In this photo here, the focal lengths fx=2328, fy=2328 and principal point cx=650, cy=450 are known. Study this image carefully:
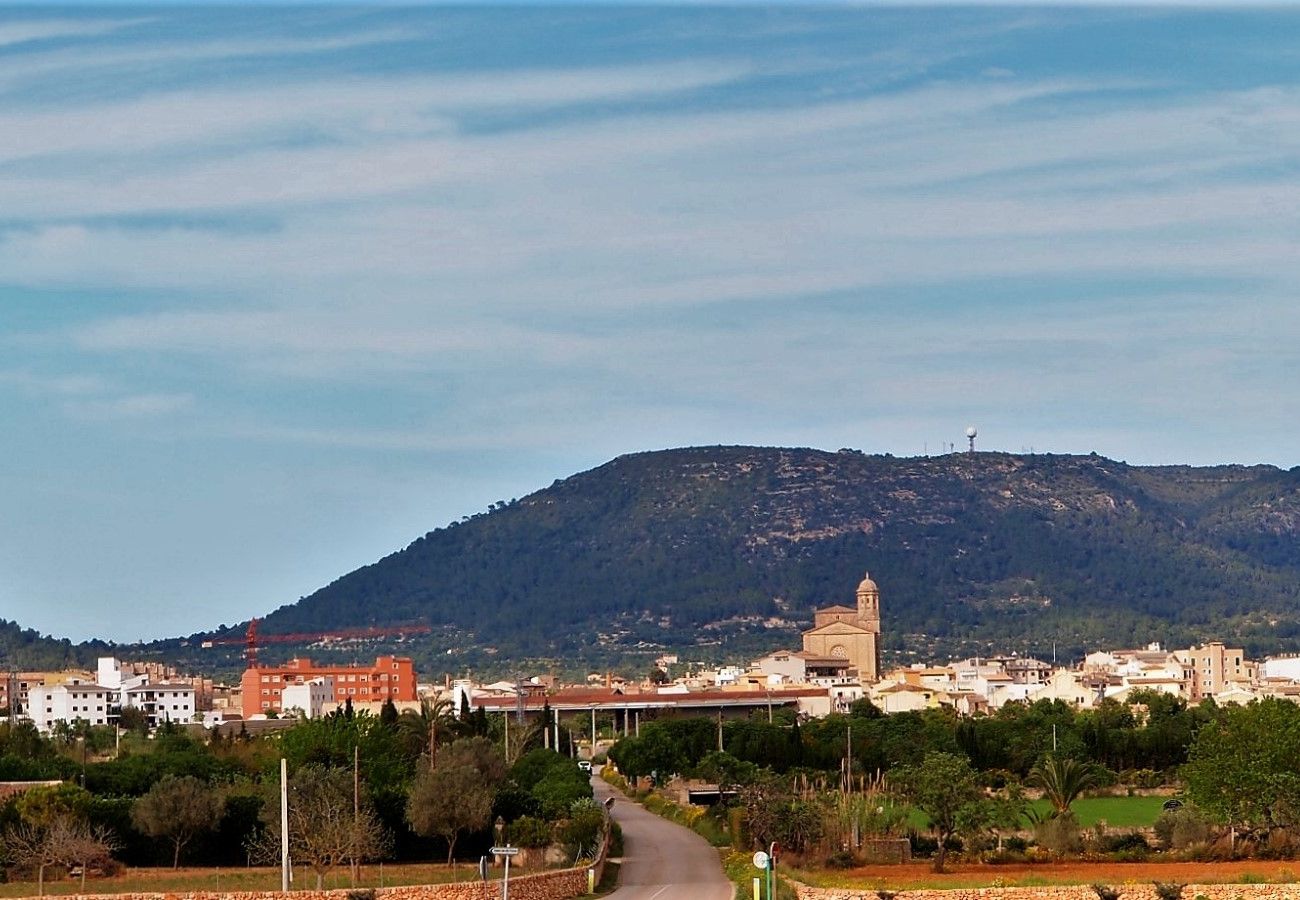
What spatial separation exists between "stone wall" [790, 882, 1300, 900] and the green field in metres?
18.8

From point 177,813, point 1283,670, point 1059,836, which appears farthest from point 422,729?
point 1283,670

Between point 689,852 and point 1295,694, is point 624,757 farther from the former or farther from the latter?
point 1295,694

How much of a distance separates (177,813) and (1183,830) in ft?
69.5

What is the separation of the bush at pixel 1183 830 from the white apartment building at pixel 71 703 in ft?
255

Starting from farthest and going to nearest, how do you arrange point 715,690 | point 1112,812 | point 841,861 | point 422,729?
point 715,690
point 422,729
point 1112,812
point 841,861

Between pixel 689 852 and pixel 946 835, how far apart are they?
5.92 m

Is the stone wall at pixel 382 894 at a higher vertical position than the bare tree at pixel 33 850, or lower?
lower

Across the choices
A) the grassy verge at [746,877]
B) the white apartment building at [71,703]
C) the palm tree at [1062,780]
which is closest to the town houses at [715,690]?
the white apartment building at [71,703]

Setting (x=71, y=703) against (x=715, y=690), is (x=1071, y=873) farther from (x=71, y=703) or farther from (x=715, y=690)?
(x=715, y=690)

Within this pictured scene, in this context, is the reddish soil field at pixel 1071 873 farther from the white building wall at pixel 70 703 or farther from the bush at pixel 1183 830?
the white building wall at pixel 70 703

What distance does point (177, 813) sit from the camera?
151ft

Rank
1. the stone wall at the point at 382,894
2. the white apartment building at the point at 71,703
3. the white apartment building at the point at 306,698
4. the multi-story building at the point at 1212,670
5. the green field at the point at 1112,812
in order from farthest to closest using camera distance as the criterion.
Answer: the multi-story building at the point at 1212,670
the white apartment building at the point at 306,698
the white apartment building at the point at 71,703
the green field at the point at 1112,812
the stone wall at the point at 382,894

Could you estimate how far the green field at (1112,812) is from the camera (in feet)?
200

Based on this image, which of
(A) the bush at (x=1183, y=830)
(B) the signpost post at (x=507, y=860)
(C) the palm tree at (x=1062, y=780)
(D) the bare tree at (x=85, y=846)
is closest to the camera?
(B) the signpost post at (x=507, y=860)
